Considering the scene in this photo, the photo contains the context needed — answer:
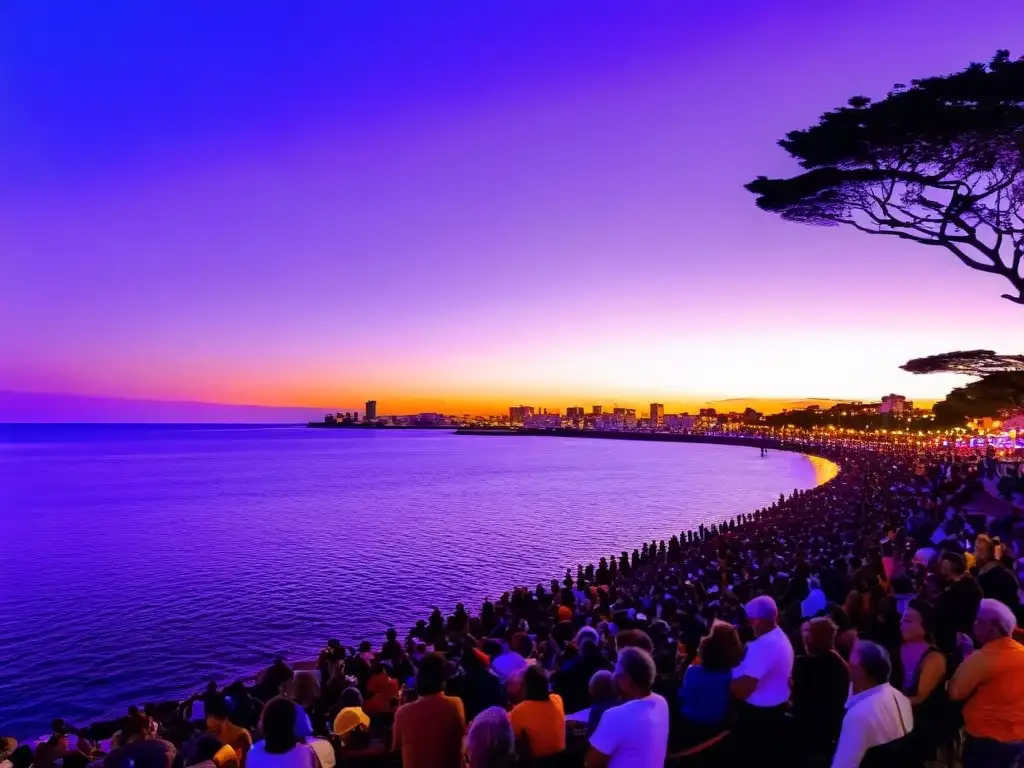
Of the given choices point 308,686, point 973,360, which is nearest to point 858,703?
point 308,686

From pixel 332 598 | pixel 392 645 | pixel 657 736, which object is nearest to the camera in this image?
pixel 657 736

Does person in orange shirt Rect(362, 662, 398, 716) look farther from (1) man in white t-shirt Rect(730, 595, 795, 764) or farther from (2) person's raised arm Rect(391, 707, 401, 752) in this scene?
(1) man in white t-shirt Rect(730, 595, 795, 764)

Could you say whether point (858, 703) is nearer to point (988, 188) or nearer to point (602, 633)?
point (602, 633)

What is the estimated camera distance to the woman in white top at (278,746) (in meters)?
3.44

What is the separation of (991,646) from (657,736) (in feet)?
6.50

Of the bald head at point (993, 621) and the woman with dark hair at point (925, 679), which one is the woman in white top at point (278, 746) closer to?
the woman with dark hair at point (925, 679)

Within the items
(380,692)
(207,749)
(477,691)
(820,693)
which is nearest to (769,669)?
(820,693)

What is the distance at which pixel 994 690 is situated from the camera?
152 inches

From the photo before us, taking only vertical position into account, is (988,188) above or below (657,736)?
above

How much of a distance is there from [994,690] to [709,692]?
1.49 metres

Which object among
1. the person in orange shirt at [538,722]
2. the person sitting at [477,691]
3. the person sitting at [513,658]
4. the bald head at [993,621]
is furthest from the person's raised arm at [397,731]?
the person sitting at [513,658]

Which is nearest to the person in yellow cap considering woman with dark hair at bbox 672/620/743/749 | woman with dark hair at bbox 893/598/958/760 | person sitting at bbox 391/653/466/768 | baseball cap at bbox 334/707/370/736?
baseball cap at bbox 334/707/370/736

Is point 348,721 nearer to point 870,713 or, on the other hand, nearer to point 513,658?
point 513,658

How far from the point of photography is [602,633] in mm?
10594
